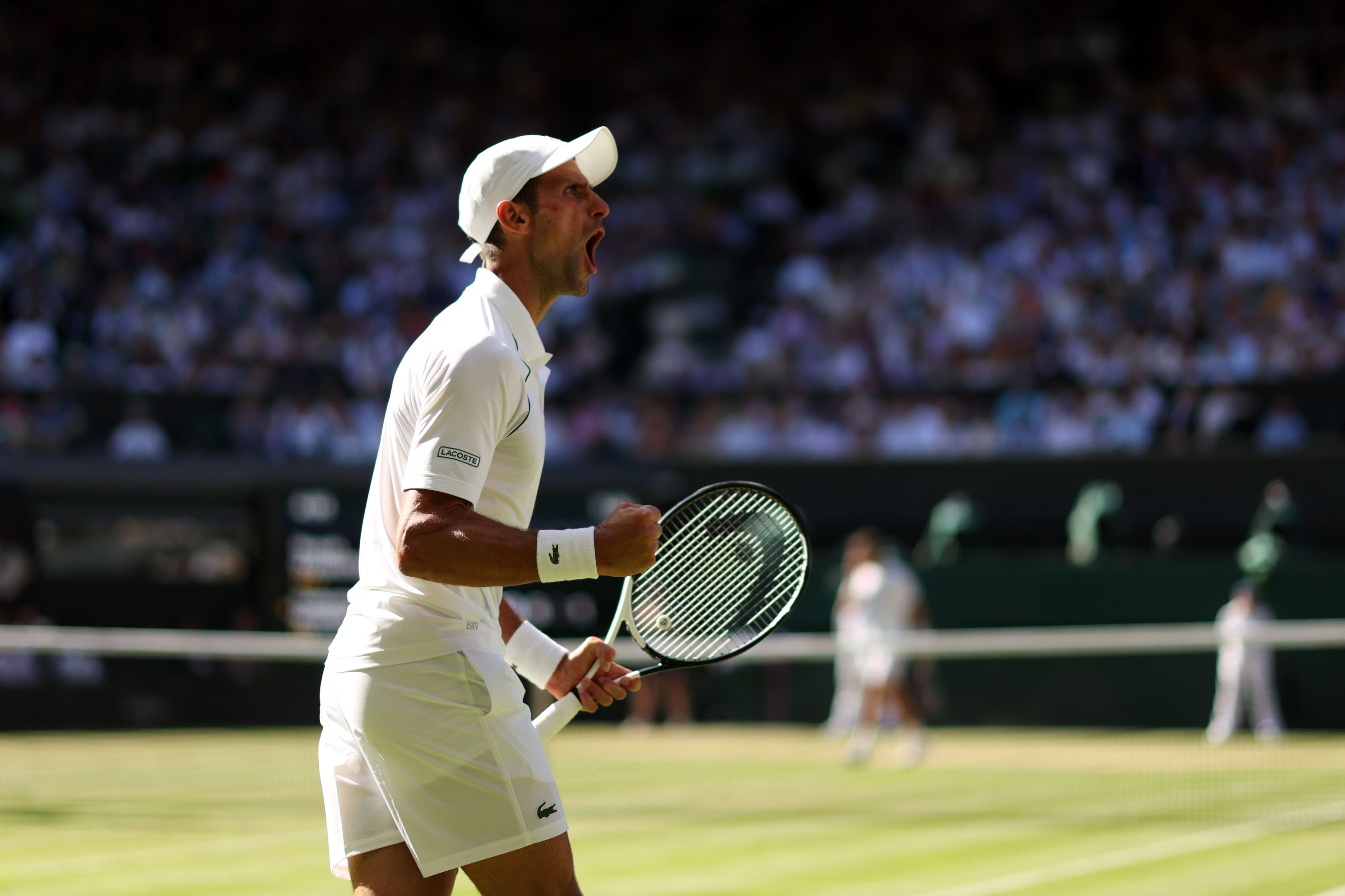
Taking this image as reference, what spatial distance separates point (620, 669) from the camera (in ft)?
11.0

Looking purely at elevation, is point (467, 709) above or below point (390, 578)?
below

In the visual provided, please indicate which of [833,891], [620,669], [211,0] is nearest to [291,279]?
[211,0]

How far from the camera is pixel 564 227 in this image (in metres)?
3.14

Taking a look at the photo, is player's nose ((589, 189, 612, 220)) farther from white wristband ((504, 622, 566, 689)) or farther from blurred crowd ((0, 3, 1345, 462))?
blurred crowd ((0, 3, 1345, 462))

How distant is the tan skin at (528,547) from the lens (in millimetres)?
2793

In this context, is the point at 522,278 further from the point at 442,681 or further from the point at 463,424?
the point at 442,681

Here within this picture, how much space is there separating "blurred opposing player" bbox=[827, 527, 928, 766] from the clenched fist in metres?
9.83

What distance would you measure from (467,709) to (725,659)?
60 centimetres

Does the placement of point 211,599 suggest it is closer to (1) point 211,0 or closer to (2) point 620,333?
(2) point 620,333

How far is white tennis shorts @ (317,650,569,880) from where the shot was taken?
2.98 meters

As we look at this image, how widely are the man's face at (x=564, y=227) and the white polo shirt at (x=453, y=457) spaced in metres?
0.10

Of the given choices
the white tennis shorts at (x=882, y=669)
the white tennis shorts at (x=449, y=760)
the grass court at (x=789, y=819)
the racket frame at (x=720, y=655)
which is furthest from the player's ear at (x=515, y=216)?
the white tennis shorts at (x=882, y=669)

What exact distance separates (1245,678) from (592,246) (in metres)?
12.7

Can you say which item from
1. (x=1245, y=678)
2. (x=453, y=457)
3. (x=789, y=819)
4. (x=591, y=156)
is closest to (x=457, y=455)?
(x=453, y=457)
